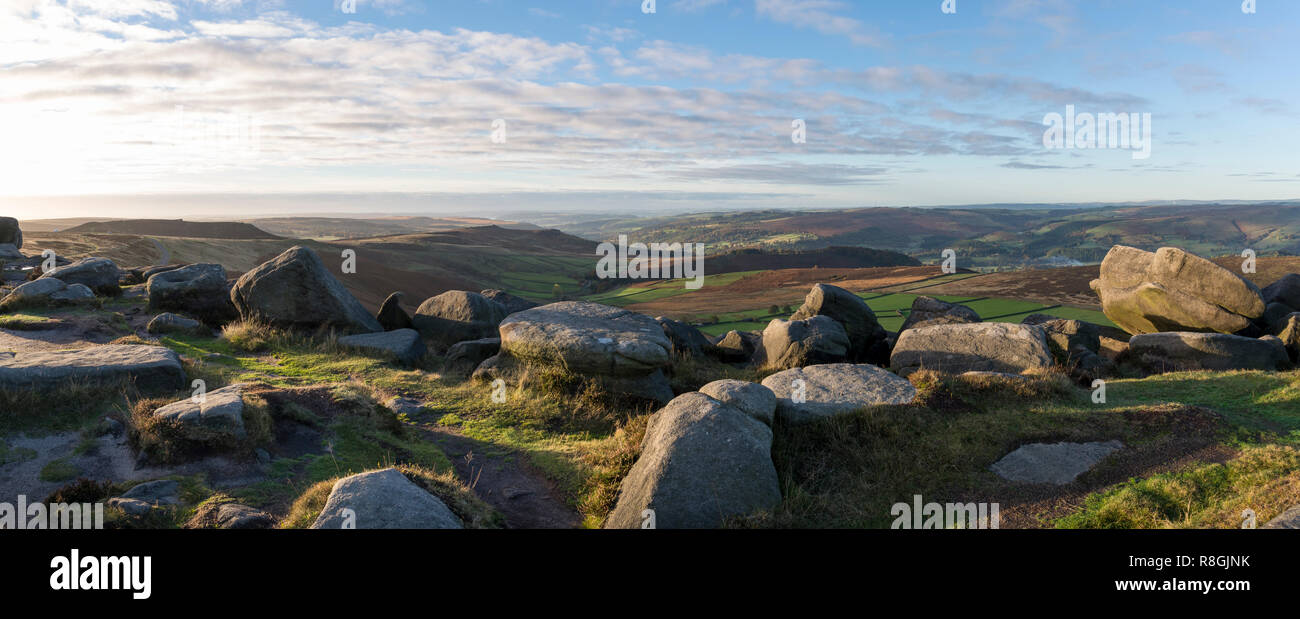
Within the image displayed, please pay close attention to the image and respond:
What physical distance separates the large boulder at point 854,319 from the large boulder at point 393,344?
12845 mm

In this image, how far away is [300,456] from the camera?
32.7 feet

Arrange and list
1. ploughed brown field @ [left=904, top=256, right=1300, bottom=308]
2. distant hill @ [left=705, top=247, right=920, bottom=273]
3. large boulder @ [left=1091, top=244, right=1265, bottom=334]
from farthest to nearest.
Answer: distant hill @ [left=705, top=247, right=920, bottom=273] < ploughed brown field @ [left=904, top=256, right=1300, bottom=308] < large boulder @ [left=1091, top=244, right=1265, bottom=334]

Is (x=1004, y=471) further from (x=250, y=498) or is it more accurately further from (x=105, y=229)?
(x=105, y=229)

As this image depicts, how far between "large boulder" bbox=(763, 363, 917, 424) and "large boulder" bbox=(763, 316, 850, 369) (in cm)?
518

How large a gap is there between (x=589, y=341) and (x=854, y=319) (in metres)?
12.2

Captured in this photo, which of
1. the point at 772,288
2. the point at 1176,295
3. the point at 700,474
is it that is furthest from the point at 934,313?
the point at 772,288

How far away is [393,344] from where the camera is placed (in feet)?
59.6

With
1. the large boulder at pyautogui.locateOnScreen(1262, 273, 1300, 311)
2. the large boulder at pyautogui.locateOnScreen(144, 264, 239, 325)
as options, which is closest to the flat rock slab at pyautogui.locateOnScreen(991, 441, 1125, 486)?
the large boulder at pyautogui.locateOnScreen(1262, 273, 1300, 311)

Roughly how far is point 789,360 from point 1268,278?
47.8 meters

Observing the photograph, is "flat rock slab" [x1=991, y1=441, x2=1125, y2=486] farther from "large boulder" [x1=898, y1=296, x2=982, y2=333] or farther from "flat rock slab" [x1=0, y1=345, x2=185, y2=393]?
"flat rock slab" [x1=0, y1=345, x2=185, y2=393]

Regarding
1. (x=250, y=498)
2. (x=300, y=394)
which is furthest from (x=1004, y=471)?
(x=300, y=394)

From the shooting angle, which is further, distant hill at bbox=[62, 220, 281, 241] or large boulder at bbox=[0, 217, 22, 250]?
distant hill at bbox=[62, 220, 281, 241]

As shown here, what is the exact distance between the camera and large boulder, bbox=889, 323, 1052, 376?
51.4 feet

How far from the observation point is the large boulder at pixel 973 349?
1567cm
